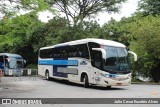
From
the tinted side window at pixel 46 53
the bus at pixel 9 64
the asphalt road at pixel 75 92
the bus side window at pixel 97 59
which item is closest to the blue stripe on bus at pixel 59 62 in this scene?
the tinted side window at pixel 46 53

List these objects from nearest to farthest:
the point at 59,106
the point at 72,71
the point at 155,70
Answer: the point at 59,106
the point at 72,71
the point at 155,70

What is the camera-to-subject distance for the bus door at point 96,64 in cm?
2323

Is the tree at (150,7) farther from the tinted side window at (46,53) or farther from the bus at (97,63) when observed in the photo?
the bus at (97,63)

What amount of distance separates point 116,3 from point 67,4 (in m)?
7.17

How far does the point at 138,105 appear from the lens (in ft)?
47.5

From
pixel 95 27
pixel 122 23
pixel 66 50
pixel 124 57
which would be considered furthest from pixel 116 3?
pixel 124 57

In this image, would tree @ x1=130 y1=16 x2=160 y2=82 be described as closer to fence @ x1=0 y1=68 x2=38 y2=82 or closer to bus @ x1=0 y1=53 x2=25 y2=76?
fence @ x1=0 y1=68 x2=38 y2=82

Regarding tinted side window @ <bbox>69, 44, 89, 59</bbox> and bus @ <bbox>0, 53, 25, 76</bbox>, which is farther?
bus @ <bbox>0, 53, 25, 76</bbox>

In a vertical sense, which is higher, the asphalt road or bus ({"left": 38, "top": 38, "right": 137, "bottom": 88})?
bus ({"left": 38, "top": 38, "right": 137, "bottom": 88})

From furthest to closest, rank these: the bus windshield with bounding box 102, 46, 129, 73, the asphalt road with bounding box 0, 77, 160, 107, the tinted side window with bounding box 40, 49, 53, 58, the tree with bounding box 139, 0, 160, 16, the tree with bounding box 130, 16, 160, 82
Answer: the tree with bounding box 139, 0, 160, 16 < the tinted side window with bounding box 40, 49, 53, 58 < the tree with bounding box 130, 16, 160, 82 < the bus windshield with bounding box 102, 46, 129, 73 < the asphalt road with bounding box 0, 77, 160, 107

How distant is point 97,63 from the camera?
23516 mm

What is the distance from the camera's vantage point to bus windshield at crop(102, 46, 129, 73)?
75.1 ft

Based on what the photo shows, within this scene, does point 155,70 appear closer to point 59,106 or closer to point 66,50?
point 66,50

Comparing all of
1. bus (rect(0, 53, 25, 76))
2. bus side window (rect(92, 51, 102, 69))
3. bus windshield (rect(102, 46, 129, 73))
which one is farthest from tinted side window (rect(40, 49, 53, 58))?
bus (rect(0, 53, 25, 76))
